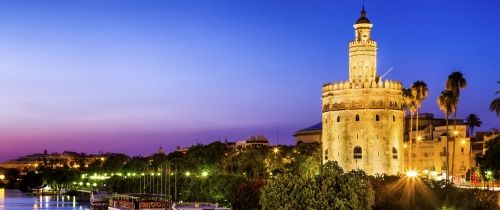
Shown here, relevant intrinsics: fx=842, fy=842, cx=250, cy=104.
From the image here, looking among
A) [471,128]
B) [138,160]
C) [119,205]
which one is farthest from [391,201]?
[138,160]

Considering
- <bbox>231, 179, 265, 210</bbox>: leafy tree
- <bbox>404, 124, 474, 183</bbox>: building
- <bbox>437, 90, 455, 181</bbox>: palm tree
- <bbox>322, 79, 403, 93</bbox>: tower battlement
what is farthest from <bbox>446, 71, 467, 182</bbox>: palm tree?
<bbox>404, 124, 474, 183</bbox>: building

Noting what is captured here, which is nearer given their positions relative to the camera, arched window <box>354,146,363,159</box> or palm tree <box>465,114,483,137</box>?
arched window <box>354,146,363,159</box>

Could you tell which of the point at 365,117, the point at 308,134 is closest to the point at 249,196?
the point at 365,117

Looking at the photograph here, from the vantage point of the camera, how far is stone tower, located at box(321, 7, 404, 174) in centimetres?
5909

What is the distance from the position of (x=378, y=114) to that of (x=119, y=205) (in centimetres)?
2366

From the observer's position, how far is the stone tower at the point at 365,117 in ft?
194

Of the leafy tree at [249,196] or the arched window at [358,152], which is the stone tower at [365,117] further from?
the leafy tree at [249,196]

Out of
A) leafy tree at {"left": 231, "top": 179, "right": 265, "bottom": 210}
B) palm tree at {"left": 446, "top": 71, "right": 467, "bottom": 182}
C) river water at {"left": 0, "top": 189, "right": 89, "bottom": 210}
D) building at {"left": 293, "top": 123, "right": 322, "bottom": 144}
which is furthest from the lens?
building at {"left": 293, "top": 123, "right": 322, "bottom": 144}

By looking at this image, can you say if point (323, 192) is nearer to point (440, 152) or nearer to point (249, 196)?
point (249, 196)

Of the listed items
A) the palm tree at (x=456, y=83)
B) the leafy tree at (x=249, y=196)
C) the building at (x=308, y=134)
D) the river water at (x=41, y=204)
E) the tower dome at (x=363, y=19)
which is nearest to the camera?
the leafy tree at (x=249, y=196)

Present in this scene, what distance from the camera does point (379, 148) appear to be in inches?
2330

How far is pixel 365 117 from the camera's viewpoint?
194 ft

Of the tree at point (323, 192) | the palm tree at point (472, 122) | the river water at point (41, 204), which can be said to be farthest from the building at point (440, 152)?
the tree at point (323, 192)

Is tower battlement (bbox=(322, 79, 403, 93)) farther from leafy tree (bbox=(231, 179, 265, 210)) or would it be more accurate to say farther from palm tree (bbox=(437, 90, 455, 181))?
leafy tree (bbox=(231, 179, 265, 210))
